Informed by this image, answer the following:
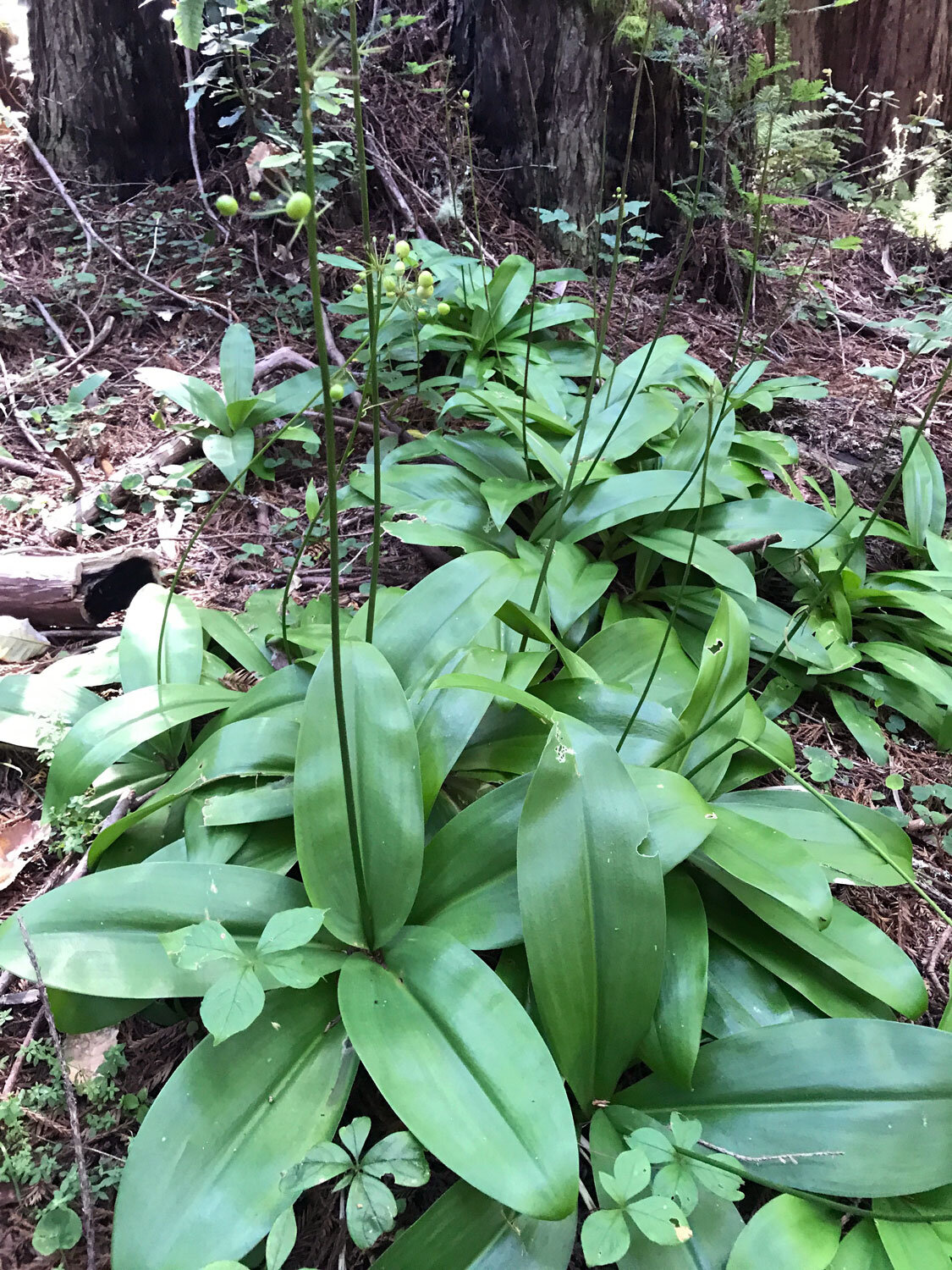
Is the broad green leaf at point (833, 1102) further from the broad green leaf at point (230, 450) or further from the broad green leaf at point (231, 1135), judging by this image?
the broad green leaf at point (230, 450)

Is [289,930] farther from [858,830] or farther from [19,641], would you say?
[19,641]

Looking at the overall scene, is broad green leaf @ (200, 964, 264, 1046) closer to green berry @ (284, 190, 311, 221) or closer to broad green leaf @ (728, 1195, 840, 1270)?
broad green leaf @ (728, 1195, 840, 1270)

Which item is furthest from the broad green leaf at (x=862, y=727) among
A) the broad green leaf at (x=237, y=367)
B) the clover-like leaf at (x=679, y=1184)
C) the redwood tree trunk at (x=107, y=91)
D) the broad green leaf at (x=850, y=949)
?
the redwood tree trunk at (x=107, y=91)

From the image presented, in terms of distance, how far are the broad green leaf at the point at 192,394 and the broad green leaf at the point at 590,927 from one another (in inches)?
80.2

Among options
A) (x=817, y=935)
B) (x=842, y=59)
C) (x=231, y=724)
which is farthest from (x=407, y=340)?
(x=842, y=59)

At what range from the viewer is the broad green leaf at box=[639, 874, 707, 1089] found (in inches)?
46.8

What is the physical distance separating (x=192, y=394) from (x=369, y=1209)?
2.51 meters

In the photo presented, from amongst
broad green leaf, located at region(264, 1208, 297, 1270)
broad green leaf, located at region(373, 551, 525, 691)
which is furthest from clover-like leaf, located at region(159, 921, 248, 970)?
broad green leaf, located at region(373, 551, 525, 691)

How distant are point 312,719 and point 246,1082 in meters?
0.58

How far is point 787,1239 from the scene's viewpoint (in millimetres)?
1059

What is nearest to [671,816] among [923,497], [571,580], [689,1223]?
[689,1223]

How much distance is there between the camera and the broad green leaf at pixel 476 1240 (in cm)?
102

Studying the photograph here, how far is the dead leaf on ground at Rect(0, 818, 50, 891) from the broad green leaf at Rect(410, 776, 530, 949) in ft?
2.98

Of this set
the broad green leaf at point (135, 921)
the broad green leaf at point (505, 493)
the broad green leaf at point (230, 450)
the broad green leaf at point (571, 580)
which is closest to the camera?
the broad green leaf at point (135, 921)
